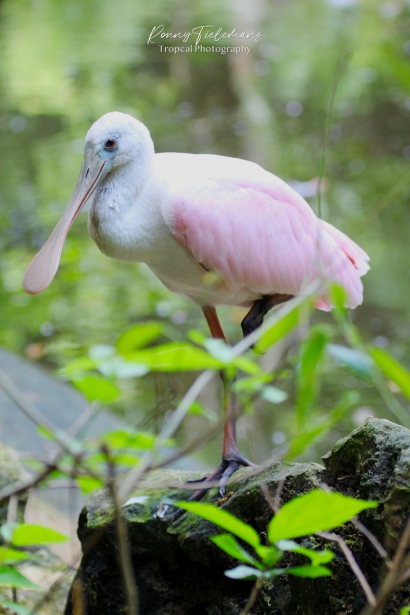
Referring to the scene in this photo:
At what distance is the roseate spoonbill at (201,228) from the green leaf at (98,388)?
1931mm

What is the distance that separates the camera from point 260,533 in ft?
8.52

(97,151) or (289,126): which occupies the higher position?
(97,151)

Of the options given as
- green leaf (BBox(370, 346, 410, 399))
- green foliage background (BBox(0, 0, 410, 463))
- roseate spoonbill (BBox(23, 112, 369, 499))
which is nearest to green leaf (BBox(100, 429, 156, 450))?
green leaf (BBox(370, 346, 410, 399))

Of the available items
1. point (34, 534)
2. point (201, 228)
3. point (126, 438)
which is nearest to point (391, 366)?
point (126, 438)

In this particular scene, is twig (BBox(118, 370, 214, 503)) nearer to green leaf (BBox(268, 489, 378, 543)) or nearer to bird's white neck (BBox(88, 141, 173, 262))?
green leaf (BBox(268, 489, 378, 543))

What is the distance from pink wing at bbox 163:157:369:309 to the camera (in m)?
3.38

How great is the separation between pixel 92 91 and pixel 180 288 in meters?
9.60

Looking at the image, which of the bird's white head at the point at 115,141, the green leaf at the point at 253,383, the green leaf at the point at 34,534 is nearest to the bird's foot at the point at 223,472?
the bird's white head at the point at 115,141

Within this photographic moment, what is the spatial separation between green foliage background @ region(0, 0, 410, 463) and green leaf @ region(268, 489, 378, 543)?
4.17 meters

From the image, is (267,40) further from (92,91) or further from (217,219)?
(217,219)

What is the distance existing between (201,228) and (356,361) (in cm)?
220

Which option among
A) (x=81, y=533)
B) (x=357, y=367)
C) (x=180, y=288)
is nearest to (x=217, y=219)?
(x=180, y=288)

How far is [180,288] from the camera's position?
3834 millimetres

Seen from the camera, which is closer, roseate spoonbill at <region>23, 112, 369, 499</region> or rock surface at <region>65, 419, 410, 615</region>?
rock surface at <region>65, 419, 410, 615</region>
